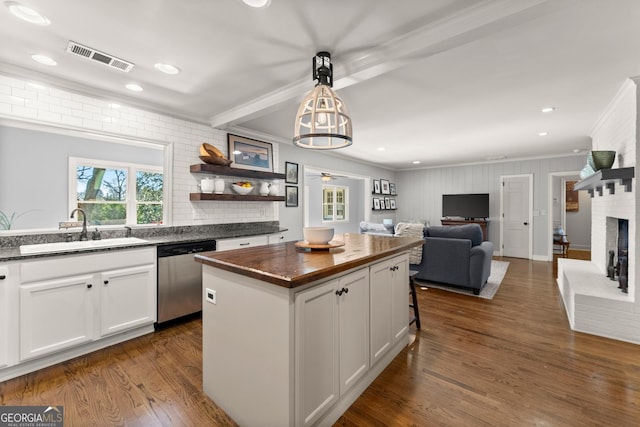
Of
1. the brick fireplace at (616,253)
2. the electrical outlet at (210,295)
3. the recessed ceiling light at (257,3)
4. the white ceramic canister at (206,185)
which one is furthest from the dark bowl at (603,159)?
the white ceramic canister at (206,185)

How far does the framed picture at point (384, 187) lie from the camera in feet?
26.6

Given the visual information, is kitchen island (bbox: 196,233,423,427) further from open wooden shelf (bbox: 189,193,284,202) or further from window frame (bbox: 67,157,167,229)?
window frame (bbox: 67,157,167,229)

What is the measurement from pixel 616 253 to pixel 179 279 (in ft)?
16.1

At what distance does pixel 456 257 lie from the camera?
13.5 ft

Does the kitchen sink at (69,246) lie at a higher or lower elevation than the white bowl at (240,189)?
lower

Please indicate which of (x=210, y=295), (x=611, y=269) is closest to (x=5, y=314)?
(x=210, y=295)

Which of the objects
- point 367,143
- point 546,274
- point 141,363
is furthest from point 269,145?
point 546,274

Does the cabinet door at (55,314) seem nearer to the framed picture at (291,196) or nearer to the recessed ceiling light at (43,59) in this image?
the recessed ceiling light at (43,59)

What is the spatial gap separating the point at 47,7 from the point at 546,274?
7.19 meters

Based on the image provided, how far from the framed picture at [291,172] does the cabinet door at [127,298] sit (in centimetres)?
269

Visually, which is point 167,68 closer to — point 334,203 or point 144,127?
point 144,127

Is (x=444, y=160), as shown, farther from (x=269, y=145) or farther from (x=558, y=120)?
(x=269, y=145)

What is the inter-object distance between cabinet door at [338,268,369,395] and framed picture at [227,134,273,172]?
9.97 ft

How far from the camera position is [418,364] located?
227 cm
